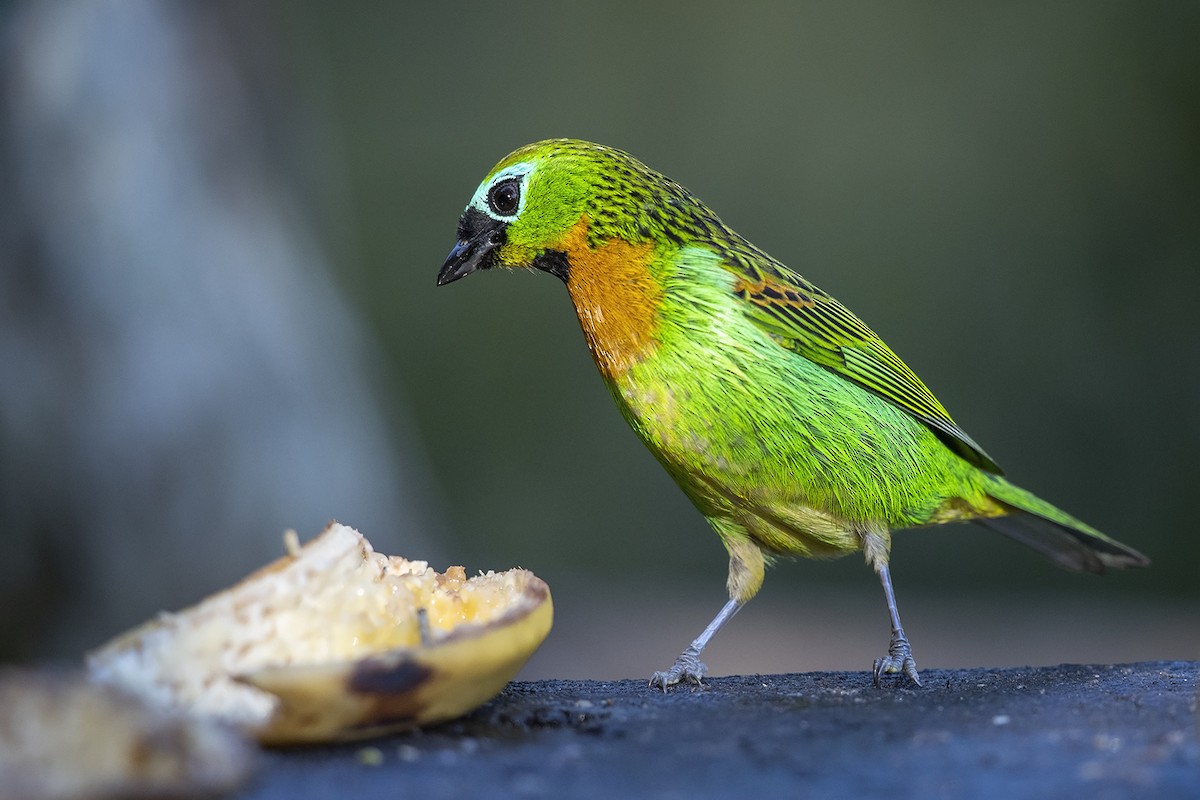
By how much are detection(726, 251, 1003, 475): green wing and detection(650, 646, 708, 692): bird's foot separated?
1.02 m

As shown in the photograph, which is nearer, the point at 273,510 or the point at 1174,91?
the point at 273,510

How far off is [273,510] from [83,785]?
557 centimetres

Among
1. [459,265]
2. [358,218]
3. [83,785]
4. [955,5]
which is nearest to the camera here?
[83,785]

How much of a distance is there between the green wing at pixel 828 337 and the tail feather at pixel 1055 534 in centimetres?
22

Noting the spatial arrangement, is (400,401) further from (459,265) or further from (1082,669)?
(1082,669)

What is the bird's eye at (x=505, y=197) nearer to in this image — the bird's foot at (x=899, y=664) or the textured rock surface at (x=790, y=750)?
the textured rock surface at (x=790, y=750)

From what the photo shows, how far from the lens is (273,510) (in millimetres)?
7246

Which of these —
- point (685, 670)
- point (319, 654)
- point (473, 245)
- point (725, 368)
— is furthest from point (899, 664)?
point (319, 654)

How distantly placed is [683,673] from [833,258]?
30.2ft

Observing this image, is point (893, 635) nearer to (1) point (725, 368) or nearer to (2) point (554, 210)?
(1) point (725, 368)

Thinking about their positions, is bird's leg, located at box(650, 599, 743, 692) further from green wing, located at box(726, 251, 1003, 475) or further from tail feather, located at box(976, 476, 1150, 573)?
tail feather, located at box(976, 476, 1150, 573)

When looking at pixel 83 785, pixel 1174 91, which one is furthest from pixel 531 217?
pixel 1174 91

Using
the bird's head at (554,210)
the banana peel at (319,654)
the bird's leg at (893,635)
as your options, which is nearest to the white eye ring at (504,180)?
the bird's head at (554,210)

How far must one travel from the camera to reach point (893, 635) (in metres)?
3.98
